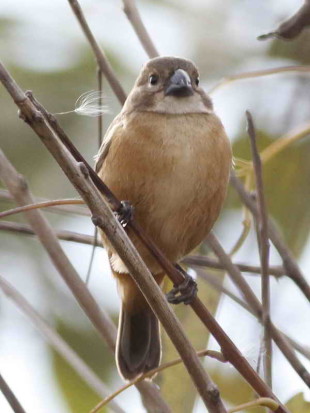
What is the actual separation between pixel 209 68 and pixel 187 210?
114 centimetres

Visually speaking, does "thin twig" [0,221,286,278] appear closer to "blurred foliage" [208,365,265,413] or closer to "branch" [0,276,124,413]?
"branch" [0,276,124,413]

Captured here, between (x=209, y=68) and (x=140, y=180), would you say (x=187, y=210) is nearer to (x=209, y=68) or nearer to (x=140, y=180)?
(x=140, y=180)

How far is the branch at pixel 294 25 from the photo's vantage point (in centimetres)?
254

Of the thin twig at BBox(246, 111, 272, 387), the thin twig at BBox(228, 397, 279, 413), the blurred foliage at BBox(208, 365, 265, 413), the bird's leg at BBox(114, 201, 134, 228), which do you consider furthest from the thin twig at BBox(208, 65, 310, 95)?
the thin twig at BBox(228, 397, 279, 413)

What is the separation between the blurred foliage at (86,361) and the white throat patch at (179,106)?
1.16 m

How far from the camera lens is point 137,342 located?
3.70m

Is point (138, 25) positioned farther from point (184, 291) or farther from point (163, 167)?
point (184, 291)

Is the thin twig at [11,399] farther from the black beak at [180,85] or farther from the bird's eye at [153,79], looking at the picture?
the bird's eye at [153,79]

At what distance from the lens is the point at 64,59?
4246mm

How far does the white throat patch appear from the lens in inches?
137

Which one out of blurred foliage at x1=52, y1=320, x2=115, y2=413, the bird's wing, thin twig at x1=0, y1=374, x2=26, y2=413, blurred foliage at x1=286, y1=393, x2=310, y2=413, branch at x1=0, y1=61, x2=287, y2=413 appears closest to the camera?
branch at x1=0, y1=61, x2=287, y2=413

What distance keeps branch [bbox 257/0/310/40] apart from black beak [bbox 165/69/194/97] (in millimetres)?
992

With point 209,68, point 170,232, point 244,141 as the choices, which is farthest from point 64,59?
point 170,232

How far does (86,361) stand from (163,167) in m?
1.17
